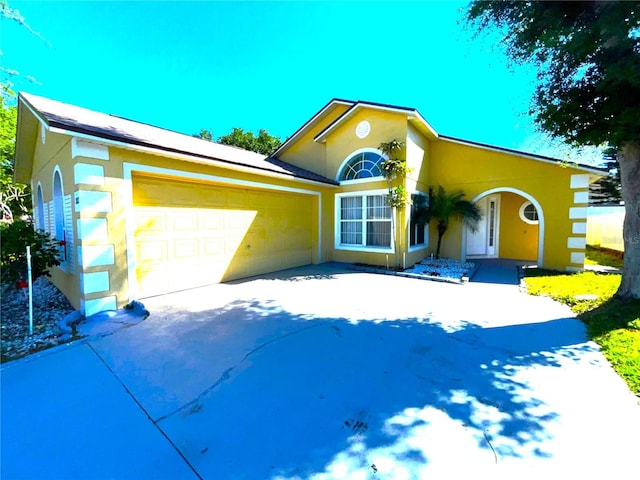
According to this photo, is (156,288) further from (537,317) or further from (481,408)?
(537,317)

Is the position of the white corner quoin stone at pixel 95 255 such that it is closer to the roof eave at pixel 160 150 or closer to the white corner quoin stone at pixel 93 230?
the white corner quoin stone at pixel 93 230

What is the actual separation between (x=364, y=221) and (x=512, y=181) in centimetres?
578

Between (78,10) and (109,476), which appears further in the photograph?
(78,10)

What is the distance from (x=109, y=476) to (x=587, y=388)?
4.70m

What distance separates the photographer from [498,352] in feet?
12.6

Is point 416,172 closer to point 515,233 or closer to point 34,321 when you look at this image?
point 515,233

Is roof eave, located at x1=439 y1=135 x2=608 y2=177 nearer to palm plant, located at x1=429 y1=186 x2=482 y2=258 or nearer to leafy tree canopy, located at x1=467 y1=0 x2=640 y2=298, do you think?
palm plant, located at x1=429 y1=186 x2=482 y2=258

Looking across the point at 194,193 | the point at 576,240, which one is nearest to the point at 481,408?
the point at 194,193

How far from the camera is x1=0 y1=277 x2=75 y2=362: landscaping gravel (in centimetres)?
417

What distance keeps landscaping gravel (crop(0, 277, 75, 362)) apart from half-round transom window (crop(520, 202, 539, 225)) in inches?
636

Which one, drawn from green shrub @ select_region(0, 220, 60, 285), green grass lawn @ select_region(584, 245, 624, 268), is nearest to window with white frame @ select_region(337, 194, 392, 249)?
green grass lawn @ select_region(584, 245, 624, 268)

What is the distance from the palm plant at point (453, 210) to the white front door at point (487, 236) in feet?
8.05

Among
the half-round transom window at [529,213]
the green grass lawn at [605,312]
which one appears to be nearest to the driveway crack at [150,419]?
the green grass lawn at [605,312]

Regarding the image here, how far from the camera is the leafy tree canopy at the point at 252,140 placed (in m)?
26.7
